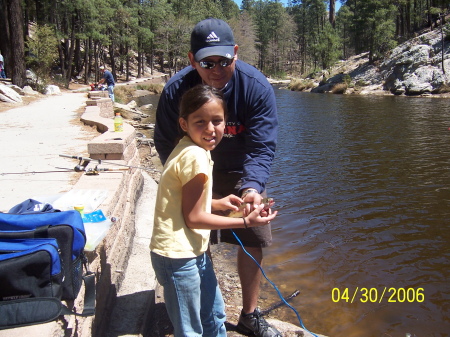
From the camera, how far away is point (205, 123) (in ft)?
7.34

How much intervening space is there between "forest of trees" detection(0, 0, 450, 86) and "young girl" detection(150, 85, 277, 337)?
20.3 metres

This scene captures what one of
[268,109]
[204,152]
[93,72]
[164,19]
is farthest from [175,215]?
[164,19]

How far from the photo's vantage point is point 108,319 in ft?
9.50

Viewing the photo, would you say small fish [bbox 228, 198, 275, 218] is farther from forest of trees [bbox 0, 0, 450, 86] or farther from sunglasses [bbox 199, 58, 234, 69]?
forest of trees [bbox 0, 0, 450, 86]

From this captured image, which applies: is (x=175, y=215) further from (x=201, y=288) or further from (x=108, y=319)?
(x=108, y=319)

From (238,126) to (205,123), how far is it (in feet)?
1.73

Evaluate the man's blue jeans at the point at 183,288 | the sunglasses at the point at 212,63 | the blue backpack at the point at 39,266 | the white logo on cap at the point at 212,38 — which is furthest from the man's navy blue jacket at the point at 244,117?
the blue backpack at the point at 39,266

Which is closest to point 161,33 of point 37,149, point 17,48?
point 17,48

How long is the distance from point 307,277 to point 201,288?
301cm

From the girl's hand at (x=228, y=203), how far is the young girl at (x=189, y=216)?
4.6 inches
